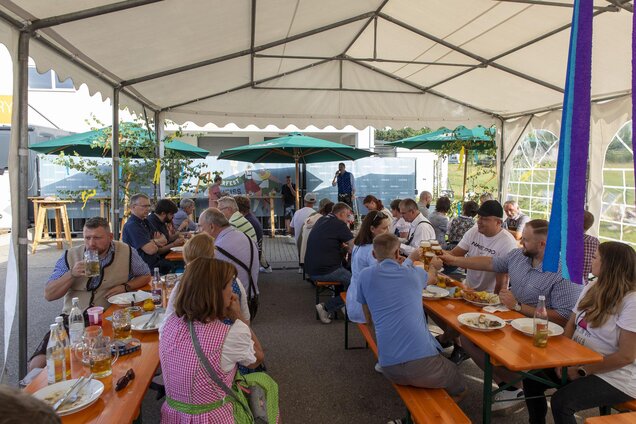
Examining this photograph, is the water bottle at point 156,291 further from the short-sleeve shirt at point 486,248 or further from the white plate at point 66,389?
the short-sleeve shirt at point 486,248

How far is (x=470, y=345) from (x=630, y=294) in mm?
1253

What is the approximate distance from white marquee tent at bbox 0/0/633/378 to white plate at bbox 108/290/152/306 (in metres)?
0.74

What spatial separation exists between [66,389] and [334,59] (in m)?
6.40

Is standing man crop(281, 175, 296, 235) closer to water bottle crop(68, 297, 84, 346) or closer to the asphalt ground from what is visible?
the asphalt ground

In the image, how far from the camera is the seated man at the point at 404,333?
2689mm

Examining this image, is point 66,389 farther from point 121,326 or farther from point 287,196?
point 287,196

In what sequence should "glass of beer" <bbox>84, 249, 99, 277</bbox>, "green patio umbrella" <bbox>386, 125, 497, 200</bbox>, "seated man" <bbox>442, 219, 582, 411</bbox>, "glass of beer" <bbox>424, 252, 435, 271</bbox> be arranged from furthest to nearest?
1. "green patio umbrella" <bbox>386, 125, 497, 200</bbox>
2. "glass of beer" <bbox>424, 252, 435, 271</bbox>
3. "seated man" <bbox>442, 219, 582, 411</bbox>
4. "glass of beer" <bbox>84, 249, 99, 277</bbox>

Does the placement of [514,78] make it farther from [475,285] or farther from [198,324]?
[198,324]

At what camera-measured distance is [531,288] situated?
3143mm

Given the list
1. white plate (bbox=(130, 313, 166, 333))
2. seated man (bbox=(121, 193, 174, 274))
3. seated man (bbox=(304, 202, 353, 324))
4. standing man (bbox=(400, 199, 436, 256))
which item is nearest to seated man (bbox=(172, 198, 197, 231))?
seated man (bbox=(121, 193, 174, 274))

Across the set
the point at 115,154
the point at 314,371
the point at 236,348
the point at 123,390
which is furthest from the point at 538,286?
the point at 115,154

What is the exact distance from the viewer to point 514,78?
6629 mm

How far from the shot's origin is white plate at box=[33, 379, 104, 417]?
5.76 feet

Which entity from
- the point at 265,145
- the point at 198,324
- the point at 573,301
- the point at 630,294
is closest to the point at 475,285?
the point at 573,301
